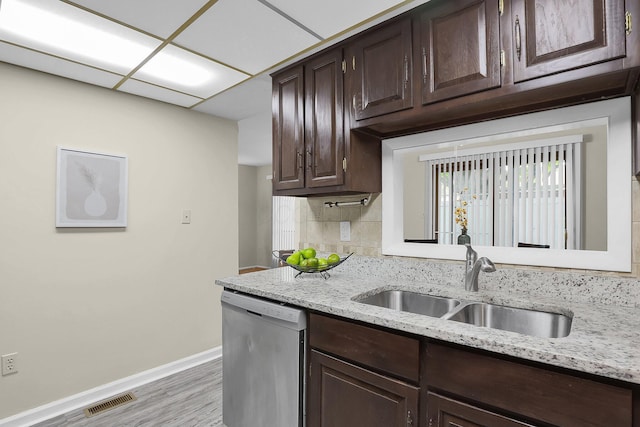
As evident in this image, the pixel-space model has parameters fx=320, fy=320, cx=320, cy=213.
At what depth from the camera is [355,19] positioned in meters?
1.58

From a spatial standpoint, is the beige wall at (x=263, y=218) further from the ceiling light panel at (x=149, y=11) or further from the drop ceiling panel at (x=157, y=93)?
the ceiling light panel at (x=149, y=11)

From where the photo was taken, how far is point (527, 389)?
89 centimetres

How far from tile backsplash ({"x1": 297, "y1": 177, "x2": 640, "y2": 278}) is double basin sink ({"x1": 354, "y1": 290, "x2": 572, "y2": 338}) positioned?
0.38 metres

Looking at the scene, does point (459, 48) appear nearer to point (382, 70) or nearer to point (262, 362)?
point (382, 70)

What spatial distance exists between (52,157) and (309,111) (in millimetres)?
1785

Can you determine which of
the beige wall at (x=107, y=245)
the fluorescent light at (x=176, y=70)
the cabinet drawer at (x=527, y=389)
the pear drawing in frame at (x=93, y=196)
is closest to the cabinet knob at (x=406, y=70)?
the cabinet drawer at (x=527, y=389)

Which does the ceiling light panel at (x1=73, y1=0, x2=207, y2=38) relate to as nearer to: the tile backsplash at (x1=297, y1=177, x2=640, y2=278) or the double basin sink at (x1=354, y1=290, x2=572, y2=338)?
the tile backsplash at (x1=297, y1=177, x2=640, y2=278)

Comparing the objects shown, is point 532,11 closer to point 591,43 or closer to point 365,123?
point 591,43

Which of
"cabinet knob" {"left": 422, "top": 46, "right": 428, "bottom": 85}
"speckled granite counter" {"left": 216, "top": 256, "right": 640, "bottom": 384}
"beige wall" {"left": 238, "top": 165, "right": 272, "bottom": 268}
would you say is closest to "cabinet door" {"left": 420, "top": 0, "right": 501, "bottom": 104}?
"cabinet knob" {"left": 422, "top": 46, "right": 428, "bottom": 85}

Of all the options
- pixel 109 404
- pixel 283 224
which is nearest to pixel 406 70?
pixel 109 404

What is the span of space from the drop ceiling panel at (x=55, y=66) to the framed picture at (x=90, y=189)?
51 centimetres

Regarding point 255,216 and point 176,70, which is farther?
point 255,216

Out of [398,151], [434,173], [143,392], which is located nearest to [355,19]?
[398,151]

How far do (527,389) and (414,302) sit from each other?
0.77m
